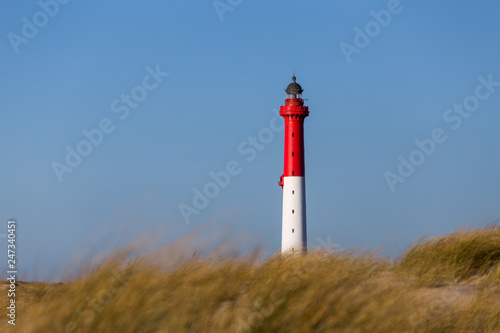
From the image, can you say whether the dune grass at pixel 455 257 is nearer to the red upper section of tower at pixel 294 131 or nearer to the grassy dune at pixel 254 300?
the grassy dune at pixel 254 300

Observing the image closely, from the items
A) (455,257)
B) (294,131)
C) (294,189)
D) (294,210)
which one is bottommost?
(455,257)

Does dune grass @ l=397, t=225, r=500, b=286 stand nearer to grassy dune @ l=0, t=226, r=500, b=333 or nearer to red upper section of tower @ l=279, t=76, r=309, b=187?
grassy dune @ l=0, t=226, r=500, b=333

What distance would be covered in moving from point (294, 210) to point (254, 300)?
22.8 m

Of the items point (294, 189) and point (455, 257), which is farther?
point (294, 189)

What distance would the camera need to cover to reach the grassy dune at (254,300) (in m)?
5.47

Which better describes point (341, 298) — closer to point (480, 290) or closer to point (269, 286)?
point (269, 286)

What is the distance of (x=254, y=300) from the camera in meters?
5.88

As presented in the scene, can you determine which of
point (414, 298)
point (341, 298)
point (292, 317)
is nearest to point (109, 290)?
point (292, 317)

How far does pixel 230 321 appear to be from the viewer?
18.0 ft

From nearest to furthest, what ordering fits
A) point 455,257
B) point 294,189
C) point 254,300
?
point 254,300
point 455,257
point 294,189

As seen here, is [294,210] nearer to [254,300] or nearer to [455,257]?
[455,257]

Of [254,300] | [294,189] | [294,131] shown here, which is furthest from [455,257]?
[294,131]

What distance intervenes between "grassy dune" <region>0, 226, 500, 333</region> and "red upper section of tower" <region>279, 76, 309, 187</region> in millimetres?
20615

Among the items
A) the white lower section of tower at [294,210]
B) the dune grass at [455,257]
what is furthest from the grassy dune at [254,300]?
the white lower section of tower at [294,210]
